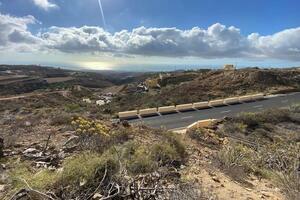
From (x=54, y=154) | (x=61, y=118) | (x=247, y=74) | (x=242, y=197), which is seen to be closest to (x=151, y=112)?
(x=61, y=118)

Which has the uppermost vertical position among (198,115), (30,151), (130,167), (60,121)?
(130,167)

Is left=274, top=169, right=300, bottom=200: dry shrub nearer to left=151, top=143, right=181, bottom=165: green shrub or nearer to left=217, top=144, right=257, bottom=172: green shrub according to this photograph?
left=217, top=144, right=257, bottom=172: green shrub

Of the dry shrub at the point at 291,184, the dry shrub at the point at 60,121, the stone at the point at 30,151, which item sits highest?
the dry shrub at the point at 291,184

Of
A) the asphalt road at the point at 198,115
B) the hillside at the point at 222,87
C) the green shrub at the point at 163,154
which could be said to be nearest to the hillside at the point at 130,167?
the green shrub at the point at 163,154

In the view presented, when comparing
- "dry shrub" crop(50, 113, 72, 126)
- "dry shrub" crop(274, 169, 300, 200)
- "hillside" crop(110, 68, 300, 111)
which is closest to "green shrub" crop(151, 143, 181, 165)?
"dry shrub" crop(274, 169, 300, 200)

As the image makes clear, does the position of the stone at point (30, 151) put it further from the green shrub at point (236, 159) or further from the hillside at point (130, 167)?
the green shrub at point (236, 159)

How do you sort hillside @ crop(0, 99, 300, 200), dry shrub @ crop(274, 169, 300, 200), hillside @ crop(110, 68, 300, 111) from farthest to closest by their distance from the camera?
hillside @ crop(110, 68, 300, 111) < dry shrub @ crop(274, 169, 300, 200) < hillside @ crop(0, 99, 300, 200)

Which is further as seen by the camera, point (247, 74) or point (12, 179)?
point (247, 74)

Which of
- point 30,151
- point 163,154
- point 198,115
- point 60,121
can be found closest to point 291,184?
point 163,154

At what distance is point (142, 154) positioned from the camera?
24.5ft

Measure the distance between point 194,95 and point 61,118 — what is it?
2713 cm

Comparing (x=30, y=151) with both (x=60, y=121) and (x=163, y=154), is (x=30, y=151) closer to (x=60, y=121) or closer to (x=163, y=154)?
(x=163, y=154)

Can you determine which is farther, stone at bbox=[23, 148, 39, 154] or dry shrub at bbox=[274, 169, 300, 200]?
stone at bbox=[23, 148, 39, 154]

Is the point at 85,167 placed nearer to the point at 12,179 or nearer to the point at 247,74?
the point at 12,179
